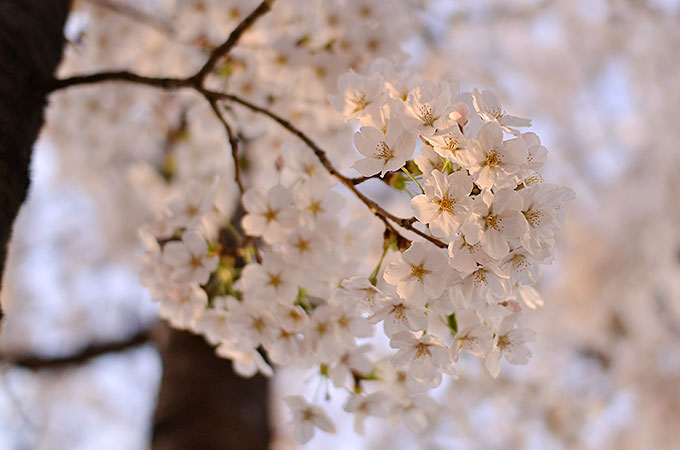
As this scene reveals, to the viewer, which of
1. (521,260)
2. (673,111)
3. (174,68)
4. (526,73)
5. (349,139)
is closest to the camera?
(521,260)

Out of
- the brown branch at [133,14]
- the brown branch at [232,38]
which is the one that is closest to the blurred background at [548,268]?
the brown branch at [133,14]

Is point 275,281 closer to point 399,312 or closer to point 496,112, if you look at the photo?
point 399,312

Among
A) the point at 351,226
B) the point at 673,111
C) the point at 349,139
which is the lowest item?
the point at 351,226

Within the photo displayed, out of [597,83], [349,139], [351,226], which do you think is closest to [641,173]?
[597,83]

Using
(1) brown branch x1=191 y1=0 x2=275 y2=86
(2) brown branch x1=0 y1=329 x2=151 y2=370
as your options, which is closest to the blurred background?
(2) brown branch x1=0 y1=329 x2=151 y2=370

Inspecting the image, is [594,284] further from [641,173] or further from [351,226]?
[351,226]

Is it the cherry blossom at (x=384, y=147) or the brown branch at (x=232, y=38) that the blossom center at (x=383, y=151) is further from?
the brown branch at (x=232, y=38)

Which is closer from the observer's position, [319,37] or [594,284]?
[319,37]
